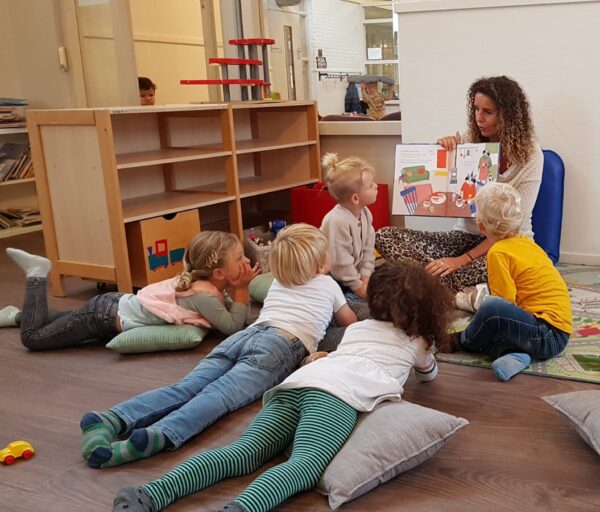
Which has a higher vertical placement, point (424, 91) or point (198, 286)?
point (424, 91)

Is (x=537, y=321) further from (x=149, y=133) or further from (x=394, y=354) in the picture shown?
(x=149, y=133)

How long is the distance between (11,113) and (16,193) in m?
0.76

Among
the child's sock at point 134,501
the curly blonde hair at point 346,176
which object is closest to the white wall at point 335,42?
the curly blonde hair at point 346,176

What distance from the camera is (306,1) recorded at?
10.1 meters

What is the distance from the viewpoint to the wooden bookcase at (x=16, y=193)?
225 inches

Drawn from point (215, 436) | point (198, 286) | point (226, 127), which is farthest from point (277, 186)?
point (215, 436)

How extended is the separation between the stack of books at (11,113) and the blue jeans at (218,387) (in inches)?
163

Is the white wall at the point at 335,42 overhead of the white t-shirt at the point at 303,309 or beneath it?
overhead

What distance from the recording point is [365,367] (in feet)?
6.34

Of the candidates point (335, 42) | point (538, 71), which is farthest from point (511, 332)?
point (335, 42)

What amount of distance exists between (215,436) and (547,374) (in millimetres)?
1104

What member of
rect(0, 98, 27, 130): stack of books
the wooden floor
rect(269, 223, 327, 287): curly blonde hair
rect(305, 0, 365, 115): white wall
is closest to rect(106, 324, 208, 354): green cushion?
the wooden floor

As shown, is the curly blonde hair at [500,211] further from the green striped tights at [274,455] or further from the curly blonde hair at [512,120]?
the green striped tights at [274,455]

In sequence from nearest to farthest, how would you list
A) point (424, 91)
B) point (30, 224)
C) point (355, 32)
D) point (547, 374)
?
1. point (547, 374)
2. point (424, 91)
3. point (30, 224)
4. point (355, 32)
